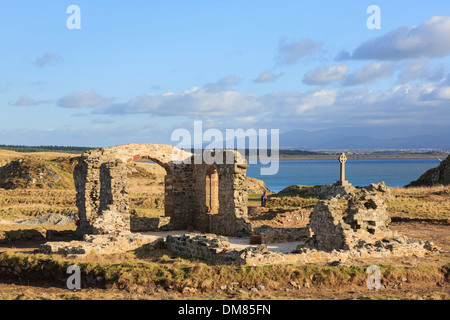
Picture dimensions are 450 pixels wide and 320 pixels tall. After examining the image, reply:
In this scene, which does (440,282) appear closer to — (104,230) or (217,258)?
(217,258)

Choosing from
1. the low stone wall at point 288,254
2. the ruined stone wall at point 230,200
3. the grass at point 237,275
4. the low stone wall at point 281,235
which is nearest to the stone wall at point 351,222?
the low stone wall at point 288,254

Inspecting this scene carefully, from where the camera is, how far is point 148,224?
81.1ft

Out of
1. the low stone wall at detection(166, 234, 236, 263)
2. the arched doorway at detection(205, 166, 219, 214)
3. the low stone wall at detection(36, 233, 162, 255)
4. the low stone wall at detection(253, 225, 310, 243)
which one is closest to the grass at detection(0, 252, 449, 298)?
the low stone wall at detection(166, 234, 236, 263)

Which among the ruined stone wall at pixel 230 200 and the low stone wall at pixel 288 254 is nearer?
the low stone wall at pixel 288 254

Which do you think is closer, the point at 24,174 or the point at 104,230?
the point at 104,230

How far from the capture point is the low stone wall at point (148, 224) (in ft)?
79.8

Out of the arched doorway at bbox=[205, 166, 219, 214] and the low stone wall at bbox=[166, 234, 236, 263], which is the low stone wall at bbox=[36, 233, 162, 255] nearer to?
the low stone wall at bbox=[166, 234, 236, 263]

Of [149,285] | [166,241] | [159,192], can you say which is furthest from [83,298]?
[159,192]

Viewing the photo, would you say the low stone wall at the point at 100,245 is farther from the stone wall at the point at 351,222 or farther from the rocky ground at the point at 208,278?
the stone wall at the point at 351,222

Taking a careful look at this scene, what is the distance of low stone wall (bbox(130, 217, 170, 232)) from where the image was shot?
958 inches

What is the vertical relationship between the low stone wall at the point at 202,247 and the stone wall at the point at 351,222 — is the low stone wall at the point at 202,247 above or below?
below
